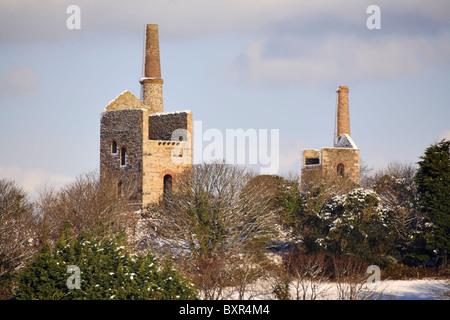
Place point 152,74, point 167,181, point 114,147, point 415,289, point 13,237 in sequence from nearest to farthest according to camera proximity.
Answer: point 13,237 → point 415,289 → point 167,181 → point 114,147 → point 152,74

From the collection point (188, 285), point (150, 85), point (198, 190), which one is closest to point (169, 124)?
point (150, 85)

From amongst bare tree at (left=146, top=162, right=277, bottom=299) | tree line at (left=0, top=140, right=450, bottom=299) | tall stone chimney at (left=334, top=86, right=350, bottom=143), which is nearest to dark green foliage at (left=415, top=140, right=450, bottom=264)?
tree line at (left=0, top=140, right=450, bottom=299)

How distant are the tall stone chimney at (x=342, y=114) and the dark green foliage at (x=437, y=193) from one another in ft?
86.9

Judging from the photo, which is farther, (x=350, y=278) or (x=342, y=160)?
(x=342, y=160)

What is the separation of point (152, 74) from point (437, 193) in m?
22.3

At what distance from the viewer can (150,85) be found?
167ft

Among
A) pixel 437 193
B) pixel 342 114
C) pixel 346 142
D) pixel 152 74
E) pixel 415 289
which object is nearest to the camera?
pixel 415 289

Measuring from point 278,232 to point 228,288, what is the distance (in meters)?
9.52

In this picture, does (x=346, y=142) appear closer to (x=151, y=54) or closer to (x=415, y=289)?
(x=151, y=54)

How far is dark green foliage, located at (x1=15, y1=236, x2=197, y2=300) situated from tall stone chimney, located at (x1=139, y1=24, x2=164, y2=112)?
25.6 m

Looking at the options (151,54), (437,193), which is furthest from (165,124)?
(437,193)

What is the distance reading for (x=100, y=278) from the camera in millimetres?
24297

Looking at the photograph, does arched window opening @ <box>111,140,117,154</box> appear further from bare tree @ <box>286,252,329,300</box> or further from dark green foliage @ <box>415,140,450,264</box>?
dark green foliage @ <box>415,140,450,264</box>

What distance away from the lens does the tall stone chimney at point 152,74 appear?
165 feet
